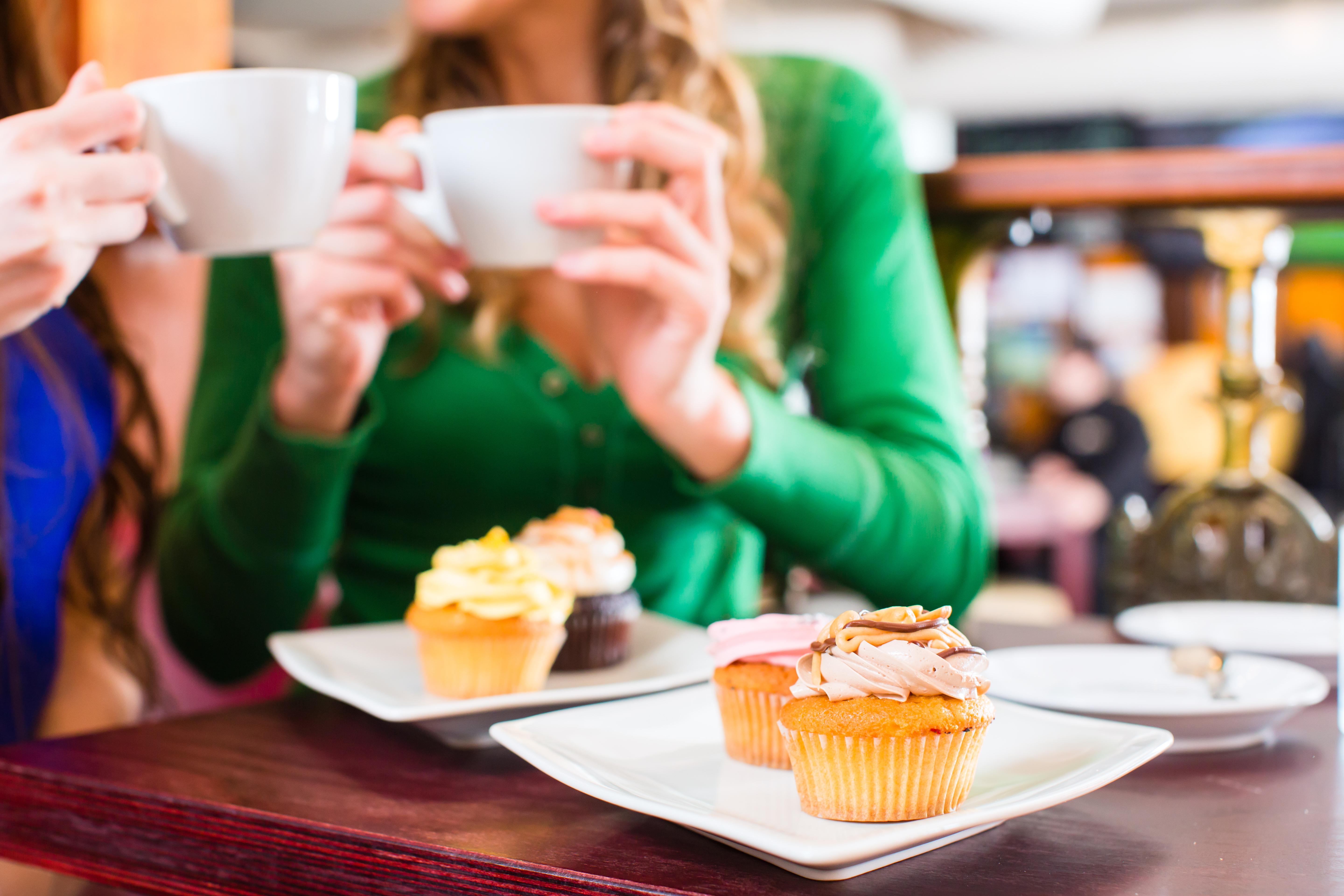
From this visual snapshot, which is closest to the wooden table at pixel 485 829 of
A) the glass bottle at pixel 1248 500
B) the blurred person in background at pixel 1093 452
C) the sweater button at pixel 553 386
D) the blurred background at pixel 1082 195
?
the glass bottle at pixel 1248 500

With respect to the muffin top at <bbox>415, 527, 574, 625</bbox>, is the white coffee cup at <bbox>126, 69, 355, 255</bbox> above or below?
above

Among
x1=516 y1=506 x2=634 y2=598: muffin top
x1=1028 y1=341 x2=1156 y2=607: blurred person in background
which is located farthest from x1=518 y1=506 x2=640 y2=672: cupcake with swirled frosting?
x1=1028 y1=341 x2=1156 y2=607: blurred person in background

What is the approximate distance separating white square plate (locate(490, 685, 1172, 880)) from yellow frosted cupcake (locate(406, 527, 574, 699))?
16 centimetres

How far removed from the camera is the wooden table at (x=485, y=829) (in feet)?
1.90

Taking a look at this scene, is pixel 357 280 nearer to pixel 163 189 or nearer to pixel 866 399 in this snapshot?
pixel 163 189

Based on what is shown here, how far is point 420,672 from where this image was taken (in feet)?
3.32

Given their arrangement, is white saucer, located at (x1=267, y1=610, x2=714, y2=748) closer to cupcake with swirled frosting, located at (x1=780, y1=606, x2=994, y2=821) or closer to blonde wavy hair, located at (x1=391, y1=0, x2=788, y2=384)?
cupcake with swirled frosting, located at (x1=780, y1=606, x2=994, y2=821)

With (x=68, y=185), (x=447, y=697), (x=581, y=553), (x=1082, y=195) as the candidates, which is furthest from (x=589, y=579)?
(x=1082, y=195)

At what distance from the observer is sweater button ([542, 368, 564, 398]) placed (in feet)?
4.47

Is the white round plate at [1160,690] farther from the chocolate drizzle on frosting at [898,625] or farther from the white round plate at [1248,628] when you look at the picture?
the chocolate drizzle on frosting at [898,625]

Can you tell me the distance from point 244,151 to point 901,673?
0.48 metres

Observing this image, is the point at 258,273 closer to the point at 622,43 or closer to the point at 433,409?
the point at 433,409

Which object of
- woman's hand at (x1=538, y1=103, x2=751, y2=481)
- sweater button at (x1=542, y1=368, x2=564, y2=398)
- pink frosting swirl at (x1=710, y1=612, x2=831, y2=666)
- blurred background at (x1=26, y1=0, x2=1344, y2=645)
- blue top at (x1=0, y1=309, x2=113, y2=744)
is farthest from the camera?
blurred background at (x1=26, y1=0, x2=1344, y2=645)

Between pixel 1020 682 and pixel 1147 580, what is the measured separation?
0.50 metres
